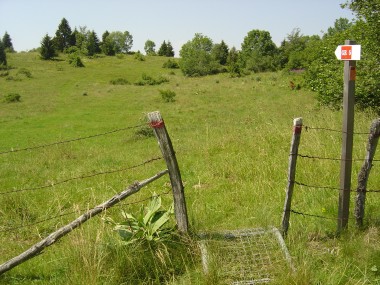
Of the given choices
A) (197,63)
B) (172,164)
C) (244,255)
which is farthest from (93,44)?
(244,255)

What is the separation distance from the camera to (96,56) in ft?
245

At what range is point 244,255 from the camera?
13.6 ft

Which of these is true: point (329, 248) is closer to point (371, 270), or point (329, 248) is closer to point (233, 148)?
point (371, 270)

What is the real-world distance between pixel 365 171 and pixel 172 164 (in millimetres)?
2458

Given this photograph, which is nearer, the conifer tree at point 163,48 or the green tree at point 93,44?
the green tree at point 93,44

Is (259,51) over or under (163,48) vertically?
under

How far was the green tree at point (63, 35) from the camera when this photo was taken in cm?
8003

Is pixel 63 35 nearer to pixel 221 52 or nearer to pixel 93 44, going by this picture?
pixel 93 44

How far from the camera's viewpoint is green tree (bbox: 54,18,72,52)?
8003 cm

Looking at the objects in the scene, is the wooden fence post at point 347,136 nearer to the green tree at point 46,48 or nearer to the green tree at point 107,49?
the green tree at point 46,48

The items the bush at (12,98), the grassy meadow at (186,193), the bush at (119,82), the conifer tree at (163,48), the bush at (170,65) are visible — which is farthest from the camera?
the conifer tree at (163,48)

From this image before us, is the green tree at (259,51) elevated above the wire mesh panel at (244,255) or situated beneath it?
elevated above

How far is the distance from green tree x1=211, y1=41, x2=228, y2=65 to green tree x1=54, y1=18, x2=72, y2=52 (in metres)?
34.8

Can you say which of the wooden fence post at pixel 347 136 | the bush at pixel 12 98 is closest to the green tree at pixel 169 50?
the bush at pixel 12 98
